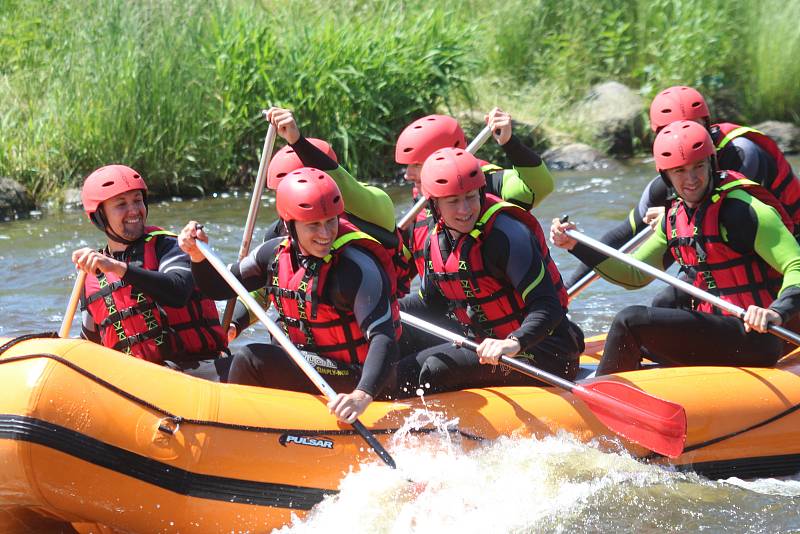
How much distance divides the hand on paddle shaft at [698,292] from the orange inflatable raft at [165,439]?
91 cm

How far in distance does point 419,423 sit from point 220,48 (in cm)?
799

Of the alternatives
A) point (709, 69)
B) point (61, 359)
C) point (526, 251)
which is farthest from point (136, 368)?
point (709, 69)

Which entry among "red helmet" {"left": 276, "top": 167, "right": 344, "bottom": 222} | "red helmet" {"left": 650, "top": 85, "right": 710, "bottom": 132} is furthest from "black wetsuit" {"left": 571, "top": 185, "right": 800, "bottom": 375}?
"red helmet" {"left": 276, "top": 167, "right": 344, "bottom": 222}

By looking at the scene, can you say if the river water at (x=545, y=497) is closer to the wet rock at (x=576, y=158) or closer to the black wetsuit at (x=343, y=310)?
the black wetsuit at (x=343, y=310)

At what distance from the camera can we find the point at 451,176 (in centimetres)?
483

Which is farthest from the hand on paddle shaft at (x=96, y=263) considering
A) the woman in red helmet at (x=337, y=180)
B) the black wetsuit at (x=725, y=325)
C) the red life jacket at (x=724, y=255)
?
the red life jacket at (x=724, y=255)

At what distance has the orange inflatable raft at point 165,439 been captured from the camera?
421 cm

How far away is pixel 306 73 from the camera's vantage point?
11.9 m

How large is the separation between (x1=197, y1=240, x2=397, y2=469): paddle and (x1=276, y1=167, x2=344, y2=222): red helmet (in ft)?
1.28

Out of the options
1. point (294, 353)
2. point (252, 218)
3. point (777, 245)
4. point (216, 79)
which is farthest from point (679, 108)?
point (216, 79)

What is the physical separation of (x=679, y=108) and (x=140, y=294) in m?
2.98

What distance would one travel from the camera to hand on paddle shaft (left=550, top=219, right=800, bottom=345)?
4992 mm

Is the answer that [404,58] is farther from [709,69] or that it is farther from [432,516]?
[432,516]

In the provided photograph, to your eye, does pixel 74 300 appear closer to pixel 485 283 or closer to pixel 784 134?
pixel 485 283
